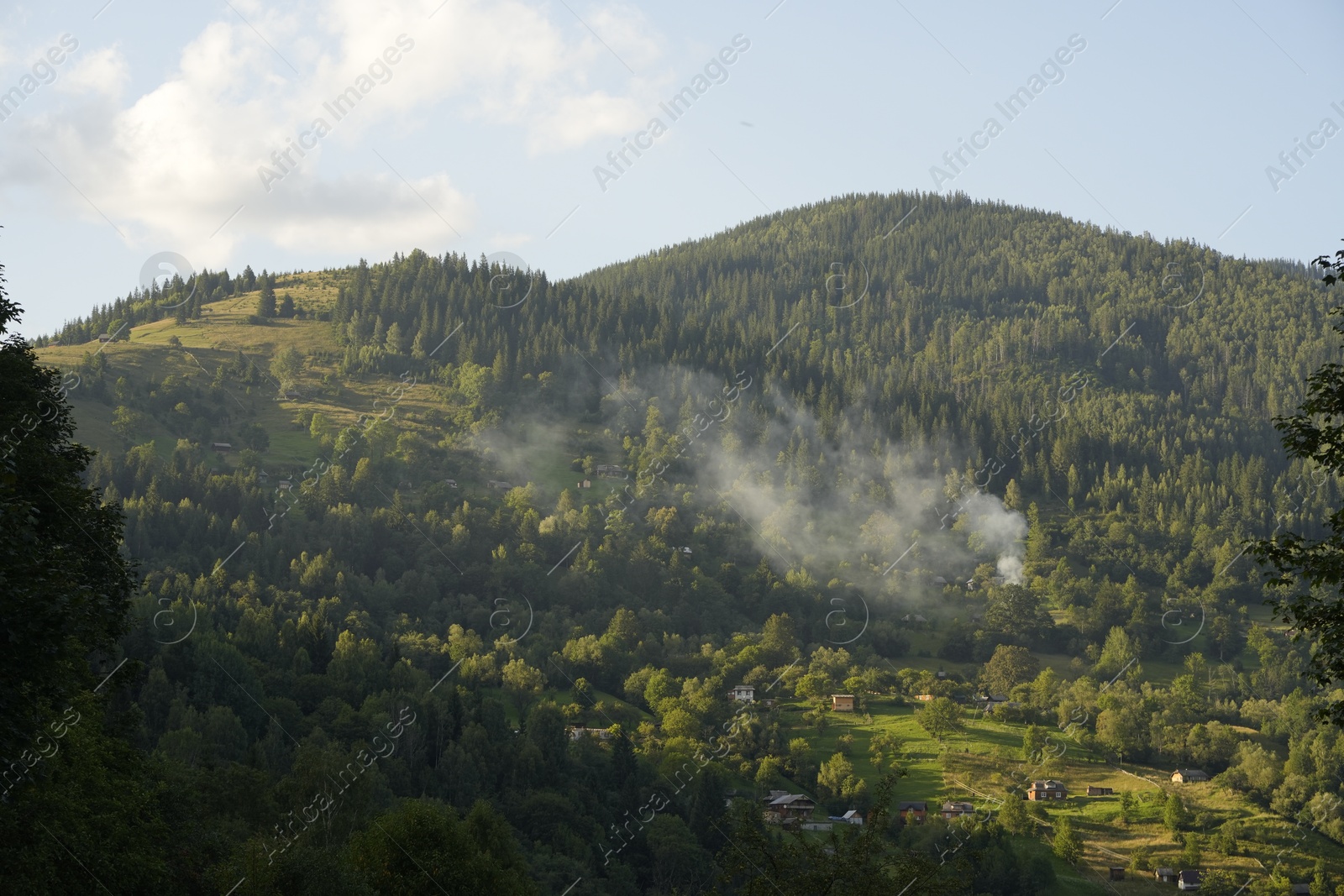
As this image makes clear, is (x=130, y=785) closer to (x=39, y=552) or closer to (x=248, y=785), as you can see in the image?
(x=39, y=552)

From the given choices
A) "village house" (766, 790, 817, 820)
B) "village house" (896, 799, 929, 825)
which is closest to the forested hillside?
"village house" (896, 799, 929, 825)

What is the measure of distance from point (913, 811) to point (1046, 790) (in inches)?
657

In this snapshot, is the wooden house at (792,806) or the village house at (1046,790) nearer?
the wooden house at (792,806)

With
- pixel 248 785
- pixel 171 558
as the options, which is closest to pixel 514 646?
pixel 171 558

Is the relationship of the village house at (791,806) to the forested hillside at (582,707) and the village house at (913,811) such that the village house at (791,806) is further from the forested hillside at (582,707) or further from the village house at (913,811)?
the village house at (913,811)

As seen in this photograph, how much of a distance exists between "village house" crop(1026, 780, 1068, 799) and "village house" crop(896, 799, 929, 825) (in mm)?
11392

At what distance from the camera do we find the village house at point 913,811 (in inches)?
4318

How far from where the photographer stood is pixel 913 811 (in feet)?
373

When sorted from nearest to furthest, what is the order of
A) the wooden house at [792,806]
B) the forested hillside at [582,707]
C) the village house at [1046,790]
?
the forested hillside at [582,707]
the wooden house at [792,806]
the village house at [1046,790]

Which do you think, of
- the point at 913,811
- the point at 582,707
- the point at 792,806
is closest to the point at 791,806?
the point at 792,806

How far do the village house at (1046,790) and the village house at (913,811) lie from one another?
11392 millimetres

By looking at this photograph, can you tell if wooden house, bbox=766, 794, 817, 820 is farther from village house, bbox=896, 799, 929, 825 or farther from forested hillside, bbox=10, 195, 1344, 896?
village house, bbox=896, 799, 929, 825

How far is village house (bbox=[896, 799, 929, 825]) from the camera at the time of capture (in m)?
110

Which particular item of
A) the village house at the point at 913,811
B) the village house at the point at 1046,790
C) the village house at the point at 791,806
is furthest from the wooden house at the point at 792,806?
the village house at the point at 1046,790
